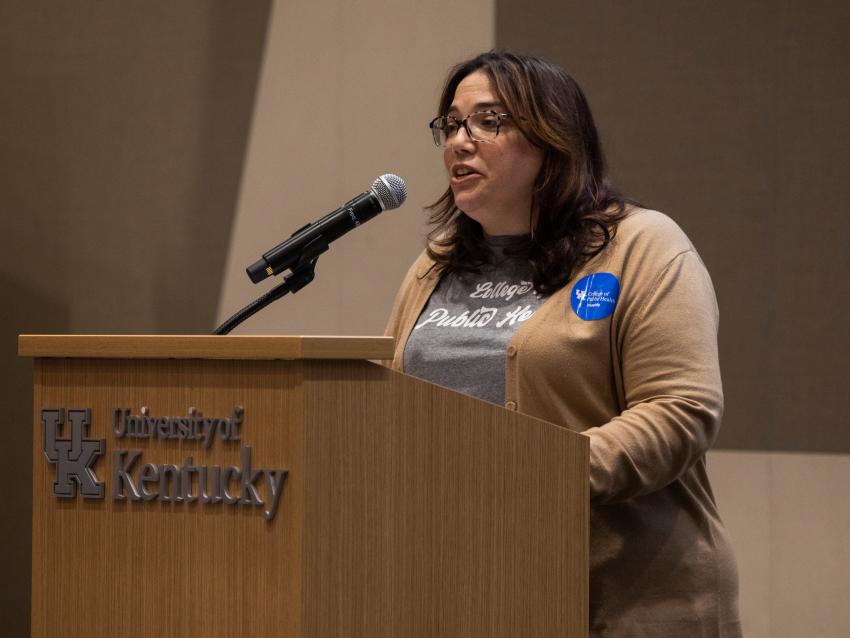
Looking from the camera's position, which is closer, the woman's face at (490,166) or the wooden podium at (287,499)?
the wooden podium at (287,499)

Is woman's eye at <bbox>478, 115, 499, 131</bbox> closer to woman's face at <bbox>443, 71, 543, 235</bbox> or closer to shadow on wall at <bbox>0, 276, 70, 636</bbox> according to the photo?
woman's face at <bbox>443, 71, 543, 235</bbox>

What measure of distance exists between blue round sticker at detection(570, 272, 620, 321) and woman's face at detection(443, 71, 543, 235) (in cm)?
25

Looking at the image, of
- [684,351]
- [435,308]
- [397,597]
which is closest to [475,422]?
[397,597]

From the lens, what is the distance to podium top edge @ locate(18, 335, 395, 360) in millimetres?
1095

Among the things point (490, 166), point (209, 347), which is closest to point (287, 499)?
point (209, 347)

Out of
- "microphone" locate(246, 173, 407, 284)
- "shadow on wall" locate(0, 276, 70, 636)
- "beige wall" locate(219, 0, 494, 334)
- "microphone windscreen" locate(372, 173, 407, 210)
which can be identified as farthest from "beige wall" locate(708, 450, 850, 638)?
"shadow on wall" locate(0, 276, 70, 636)

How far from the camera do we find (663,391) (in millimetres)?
1548

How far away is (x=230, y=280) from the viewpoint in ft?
12.2

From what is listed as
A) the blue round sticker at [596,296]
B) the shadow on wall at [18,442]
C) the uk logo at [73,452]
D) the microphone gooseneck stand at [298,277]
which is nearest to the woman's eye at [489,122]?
the blue round sticker at [596,296]

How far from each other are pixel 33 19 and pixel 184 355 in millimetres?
3306

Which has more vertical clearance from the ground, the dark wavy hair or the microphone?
the dark wavy hair

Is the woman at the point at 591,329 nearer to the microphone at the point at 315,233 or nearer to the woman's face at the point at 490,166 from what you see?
the woman's face at the point at 490,166

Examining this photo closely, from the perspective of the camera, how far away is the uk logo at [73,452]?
1205 millimetres

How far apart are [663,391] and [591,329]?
0.16 meters
